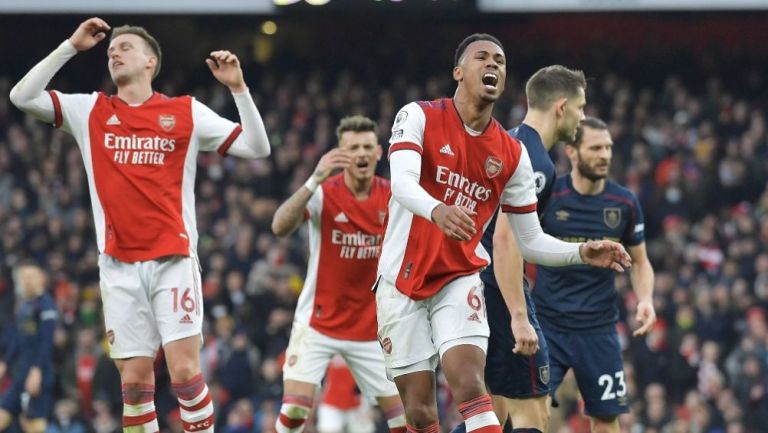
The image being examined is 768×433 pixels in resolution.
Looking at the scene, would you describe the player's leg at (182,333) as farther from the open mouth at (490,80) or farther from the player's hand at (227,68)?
the open mouth at (490,80)

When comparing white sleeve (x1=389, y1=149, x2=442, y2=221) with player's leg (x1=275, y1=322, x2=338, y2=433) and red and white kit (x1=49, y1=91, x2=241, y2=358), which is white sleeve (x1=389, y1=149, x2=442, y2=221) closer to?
red and white kit (x1=49, y1=91, x2=241, y2=358)

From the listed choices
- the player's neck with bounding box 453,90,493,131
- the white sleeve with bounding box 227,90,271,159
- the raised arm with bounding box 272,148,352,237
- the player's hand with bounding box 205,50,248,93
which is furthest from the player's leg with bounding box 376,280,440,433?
the raised arm with bounding box 272,148,352,237

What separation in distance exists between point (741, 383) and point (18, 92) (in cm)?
1114

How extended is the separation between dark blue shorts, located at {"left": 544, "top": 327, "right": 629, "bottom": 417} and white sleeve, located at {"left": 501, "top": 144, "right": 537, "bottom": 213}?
6.05 ft

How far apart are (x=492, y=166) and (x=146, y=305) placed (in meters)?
2.21

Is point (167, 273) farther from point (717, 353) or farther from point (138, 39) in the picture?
point (717, 353)

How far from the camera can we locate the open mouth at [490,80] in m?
7.09

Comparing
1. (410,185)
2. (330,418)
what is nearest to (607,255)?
(410,185)

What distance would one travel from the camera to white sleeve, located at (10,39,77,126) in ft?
25.0

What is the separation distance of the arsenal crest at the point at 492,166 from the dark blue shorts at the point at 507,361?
999 mm

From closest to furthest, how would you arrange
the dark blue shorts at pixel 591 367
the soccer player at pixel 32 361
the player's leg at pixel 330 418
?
the dark blue shorts at pixel 591 367 → the player's leg at pixel 330 418 → the soccer player at pixel 32 361

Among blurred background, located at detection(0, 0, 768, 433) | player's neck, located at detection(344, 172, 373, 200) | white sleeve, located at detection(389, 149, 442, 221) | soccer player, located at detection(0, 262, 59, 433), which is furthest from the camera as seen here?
blurred background, located at detection(0, 0, 768, 433)

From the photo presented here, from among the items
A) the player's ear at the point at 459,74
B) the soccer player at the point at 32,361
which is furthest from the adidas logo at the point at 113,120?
the soccer player at the point at 32,361

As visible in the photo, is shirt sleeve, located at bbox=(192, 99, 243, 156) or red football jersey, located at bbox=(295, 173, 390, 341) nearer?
shirt sleeve, located at bbox=(192, 99, 243, 156)
